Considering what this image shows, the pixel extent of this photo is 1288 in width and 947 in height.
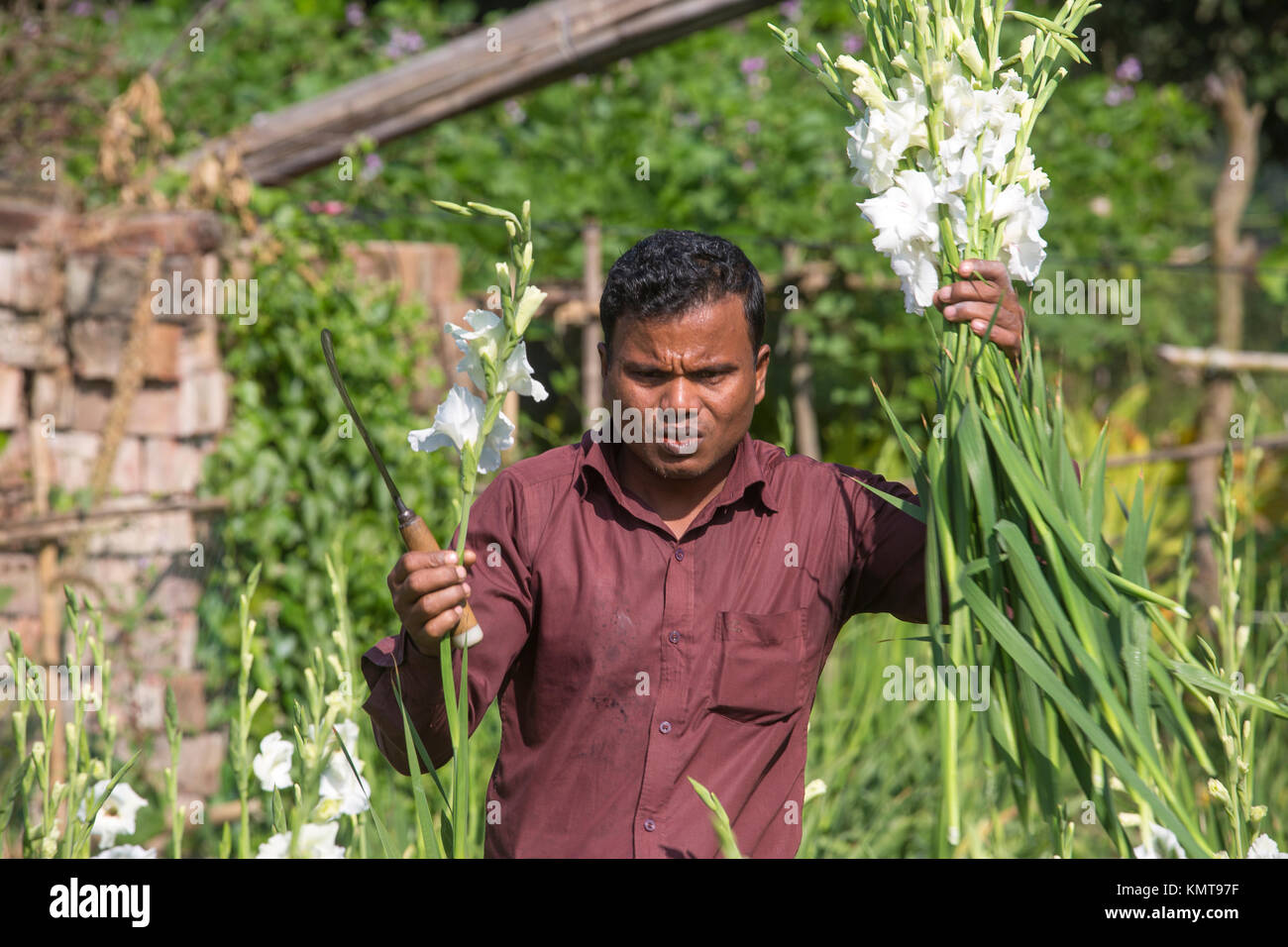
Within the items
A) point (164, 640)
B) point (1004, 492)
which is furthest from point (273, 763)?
point (164, 640)

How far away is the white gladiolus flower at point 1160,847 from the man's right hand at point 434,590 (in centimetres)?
70

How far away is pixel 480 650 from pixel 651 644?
0.73 ft

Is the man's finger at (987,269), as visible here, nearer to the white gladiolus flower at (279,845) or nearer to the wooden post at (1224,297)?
the white gladiolus flower at (279,845)

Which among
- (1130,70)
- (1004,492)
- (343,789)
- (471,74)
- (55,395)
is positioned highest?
(1130,70)

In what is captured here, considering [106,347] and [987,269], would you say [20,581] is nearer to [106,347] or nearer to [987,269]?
[106,347]

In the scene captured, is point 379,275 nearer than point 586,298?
Yes

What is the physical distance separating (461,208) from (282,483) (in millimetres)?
2852

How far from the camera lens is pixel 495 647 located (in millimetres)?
1525

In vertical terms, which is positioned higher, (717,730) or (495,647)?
(495,647)

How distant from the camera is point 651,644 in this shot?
1562mm

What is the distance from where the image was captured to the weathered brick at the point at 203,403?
3660 mm

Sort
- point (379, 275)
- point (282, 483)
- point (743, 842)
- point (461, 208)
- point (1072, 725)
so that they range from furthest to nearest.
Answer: point (379, 275), point (282, 483), point (743, 842), point (1072, 725), point (461, 208)

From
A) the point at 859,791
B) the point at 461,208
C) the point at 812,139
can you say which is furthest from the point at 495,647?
the point at 812,139
